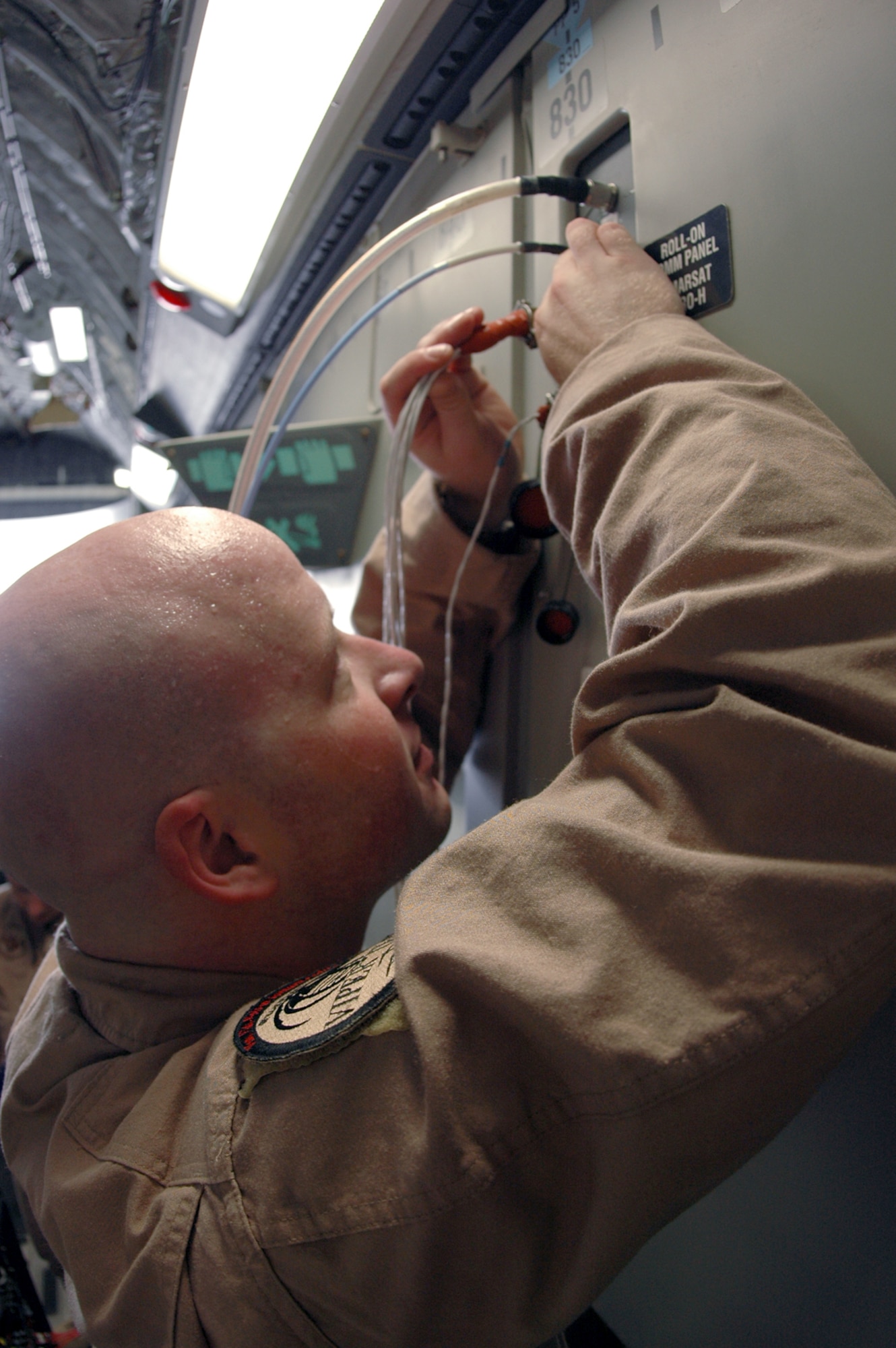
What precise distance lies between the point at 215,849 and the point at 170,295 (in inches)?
61.2

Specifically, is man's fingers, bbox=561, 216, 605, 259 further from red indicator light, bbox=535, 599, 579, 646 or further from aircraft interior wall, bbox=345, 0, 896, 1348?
red indicator light, bbox=535, 599, 579, 646

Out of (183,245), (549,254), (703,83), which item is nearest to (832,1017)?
(703,83)

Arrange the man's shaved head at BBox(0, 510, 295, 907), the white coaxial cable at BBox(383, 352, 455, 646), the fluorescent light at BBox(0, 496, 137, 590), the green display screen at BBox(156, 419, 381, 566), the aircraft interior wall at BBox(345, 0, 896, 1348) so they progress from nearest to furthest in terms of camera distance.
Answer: the aircraft interior wall at BBox(345, 0, 896, 1348), the man's shaved head at BBox(0, 510, 295, 907), the white coaxial cable at BBox(383, 352, 455, 646), the green display screen at BBox(156, 419, 381, 566), the fluorescent light at BBox(0, 496, 137, 590)

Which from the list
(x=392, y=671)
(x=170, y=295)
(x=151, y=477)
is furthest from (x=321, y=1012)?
(x=151, y=477)

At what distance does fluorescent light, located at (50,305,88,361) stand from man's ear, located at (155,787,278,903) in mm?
2376

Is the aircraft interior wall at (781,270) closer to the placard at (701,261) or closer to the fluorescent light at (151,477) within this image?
the placard at (701,261)

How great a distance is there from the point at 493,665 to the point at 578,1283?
71cm

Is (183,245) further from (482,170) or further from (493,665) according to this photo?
(493,665)

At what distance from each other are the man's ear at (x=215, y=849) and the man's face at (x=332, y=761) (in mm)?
32

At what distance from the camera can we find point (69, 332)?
257 centimetres

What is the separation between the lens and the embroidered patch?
49 centimetres

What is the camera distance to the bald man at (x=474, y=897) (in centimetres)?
41

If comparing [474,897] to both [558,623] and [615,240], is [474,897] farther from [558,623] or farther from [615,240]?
[615,240]

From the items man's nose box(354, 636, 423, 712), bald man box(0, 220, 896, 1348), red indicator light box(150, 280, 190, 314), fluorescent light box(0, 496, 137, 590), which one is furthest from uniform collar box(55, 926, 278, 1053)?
fluorescent light box(0, 496, 137, 590)
